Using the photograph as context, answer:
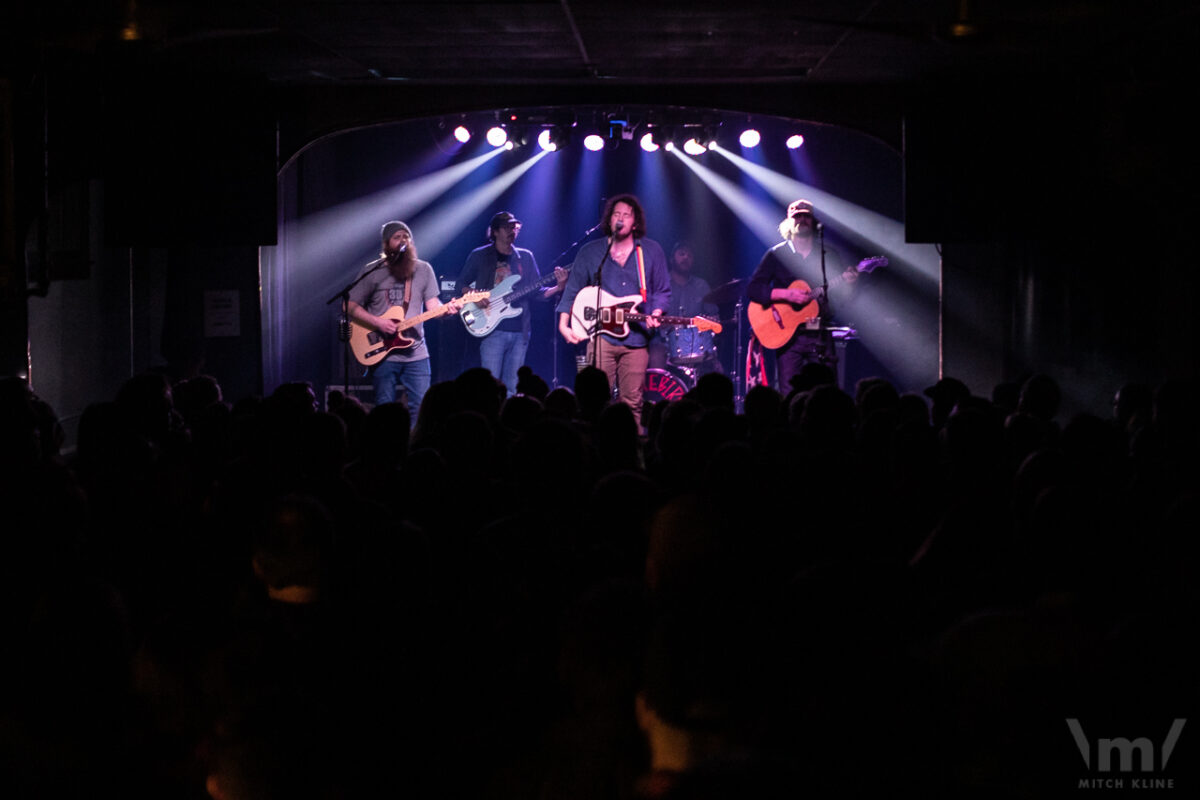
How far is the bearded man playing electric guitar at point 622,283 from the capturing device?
10461 millimetres

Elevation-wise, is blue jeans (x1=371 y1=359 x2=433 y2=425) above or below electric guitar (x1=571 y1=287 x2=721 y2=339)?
below

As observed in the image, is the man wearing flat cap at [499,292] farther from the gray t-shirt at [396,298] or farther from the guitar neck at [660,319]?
the guitar neck at [660,319]

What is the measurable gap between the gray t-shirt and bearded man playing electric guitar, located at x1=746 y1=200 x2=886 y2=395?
3.26m

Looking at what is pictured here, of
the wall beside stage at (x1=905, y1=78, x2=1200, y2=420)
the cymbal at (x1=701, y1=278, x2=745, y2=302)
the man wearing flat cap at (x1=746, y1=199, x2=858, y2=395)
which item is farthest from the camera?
the cymbal at (x1=701, y1=278, x2=745, y2=302)

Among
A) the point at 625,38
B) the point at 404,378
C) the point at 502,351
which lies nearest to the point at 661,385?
the point at 502,351

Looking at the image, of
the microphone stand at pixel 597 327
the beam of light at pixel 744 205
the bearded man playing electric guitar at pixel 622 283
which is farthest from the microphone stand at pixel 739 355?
the microphone stand at pixel 597 327

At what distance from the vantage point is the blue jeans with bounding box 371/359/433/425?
1098cm

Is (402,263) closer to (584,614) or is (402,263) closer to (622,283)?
(622,283)

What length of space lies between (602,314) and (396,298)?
6.95 ft

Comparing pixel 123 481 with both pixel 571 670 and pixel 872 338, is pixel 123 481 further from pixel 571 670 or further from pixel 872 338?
pixel 872 338

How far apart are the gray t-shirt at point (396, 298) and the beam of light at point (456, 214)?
13.5 feet

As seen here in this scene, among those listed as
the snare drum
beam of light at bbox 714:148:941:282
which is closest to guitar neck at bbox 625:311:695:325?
the snare drum

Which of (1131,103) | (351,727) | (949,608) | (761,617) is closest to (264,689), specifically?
(351,727)

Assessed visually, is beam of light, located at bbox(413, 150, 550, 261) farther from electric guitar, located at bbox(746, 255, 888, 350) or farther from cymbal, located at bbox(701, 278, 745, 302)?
electric guitar, located at bbox(746, 255, 888, 350)
